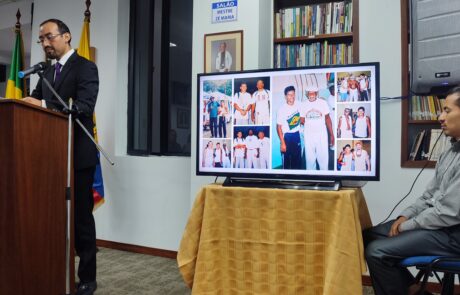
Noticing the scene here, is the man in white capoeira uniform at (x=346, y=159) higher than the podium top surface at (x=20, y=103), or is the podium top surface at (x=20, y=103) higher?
the podium top surface at (x=20, y=103)

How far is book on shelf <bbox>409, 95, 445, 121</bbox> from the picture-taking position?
7.97ft

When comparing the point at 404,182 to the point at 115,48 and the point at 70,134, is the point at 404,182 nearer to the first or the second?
the point at 70,134

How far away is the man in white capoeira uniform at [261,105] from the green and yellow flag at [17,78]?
2698 millimetres

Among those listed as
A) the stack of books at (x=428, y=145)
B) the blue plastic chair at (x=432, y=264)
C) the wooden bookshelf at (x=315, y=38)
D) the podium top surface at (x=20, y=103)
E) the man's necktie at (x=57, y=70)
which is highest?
the wooden bookshelf at (x=315, y=38)

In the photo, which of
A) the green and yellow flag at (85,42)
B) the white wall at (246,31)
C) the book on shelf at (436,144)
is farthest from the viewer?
the green and yellow flag at (85,42)

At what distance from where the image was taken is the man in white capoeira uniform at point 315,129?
5.66 ft

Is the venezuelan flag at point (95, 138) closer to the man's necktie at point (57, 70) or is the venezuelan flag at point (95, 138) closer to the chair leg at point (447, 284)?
the man's necktie at point (57, 70)

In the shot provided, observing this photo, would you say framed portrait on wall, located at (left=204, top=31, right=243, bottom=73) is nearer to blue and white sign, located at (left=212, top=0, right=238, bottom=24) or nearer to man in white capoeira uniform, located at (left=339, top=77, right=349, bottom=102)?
blue and white sign, located at (left=212, top=0, right=238, bottom=24)

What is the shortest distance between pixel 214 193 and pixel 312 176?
1.47 ft

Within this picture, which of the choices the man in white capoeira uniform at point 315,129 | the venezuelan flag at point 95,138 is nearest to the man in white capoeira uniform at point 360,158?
the man in white capoeira uniform at point 315,129

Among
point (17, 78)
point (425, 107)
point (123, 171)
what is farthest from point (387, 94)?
point (17, 78)

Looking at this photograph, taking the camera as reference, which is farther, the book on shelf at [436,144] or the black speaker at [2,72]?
the black speaker at [2,72]

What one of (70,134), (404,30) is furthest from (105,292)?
(404,30)

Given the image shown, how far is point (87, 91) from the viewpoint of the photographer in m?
2.16
